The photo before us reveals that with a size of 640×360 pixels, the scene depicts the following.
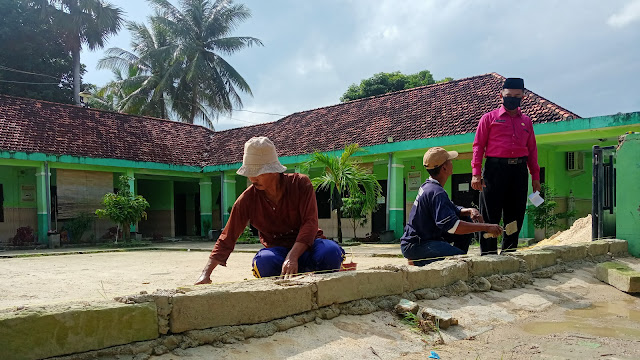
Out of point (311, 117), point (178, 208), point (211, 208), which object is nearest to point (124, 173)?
point (211, 208)

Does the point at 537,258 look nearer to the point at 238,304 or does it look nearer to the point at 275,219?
the point at 275,219

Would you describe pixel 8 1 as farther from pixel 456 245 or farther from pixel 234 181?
pixel 456 245

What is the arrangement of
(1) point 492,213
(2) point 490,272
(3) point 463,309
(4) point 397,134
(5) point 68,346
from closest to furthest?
(5) point 68,346 → (3) point 463,309 → (2) point 490,272 → (1) point 492,213 → (4) point 397,134

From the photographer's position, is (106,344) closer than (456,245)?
Yes

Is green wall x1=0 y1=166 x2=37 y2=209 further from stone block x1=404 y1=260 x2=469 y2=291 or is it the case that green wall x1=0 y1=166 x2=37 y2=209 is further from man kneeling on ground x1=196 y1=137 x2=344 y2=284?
stone block x1=404 y1=260 x2=469 y2=291

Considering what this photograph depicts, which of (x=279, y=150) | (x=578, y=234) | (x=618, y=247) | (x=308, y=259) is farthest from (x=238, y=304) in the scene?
(x=279, y=150)

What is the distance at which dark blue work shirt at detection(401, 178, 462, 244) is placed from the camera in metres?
3.59

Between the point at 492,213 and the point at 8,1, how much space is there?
26.9 metres

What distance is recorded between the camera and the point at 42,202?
13266 millimetres

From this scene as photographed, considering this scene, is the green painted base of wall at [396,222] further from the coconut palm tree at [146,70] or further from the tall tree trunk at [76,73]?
the tall tree trunk at [76,73]

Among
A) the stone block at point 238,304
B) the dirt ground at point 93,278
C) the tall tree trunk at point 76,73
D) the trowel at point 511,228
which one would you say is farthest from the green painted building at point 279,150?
the tall tree trunk at point 76,73

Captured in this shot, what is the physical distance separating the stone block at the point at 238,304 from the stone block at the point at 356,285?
0.10 metres

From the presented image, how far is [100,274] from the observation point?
655 cm

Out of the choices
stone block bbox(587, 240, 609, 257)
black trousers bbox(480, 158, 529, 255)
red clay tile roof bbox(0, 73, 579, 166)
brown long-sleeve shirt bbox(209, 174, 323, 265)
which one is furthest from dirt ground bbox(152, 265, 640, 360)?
red clay tile roof bbox(0, 73, 579, 166)
